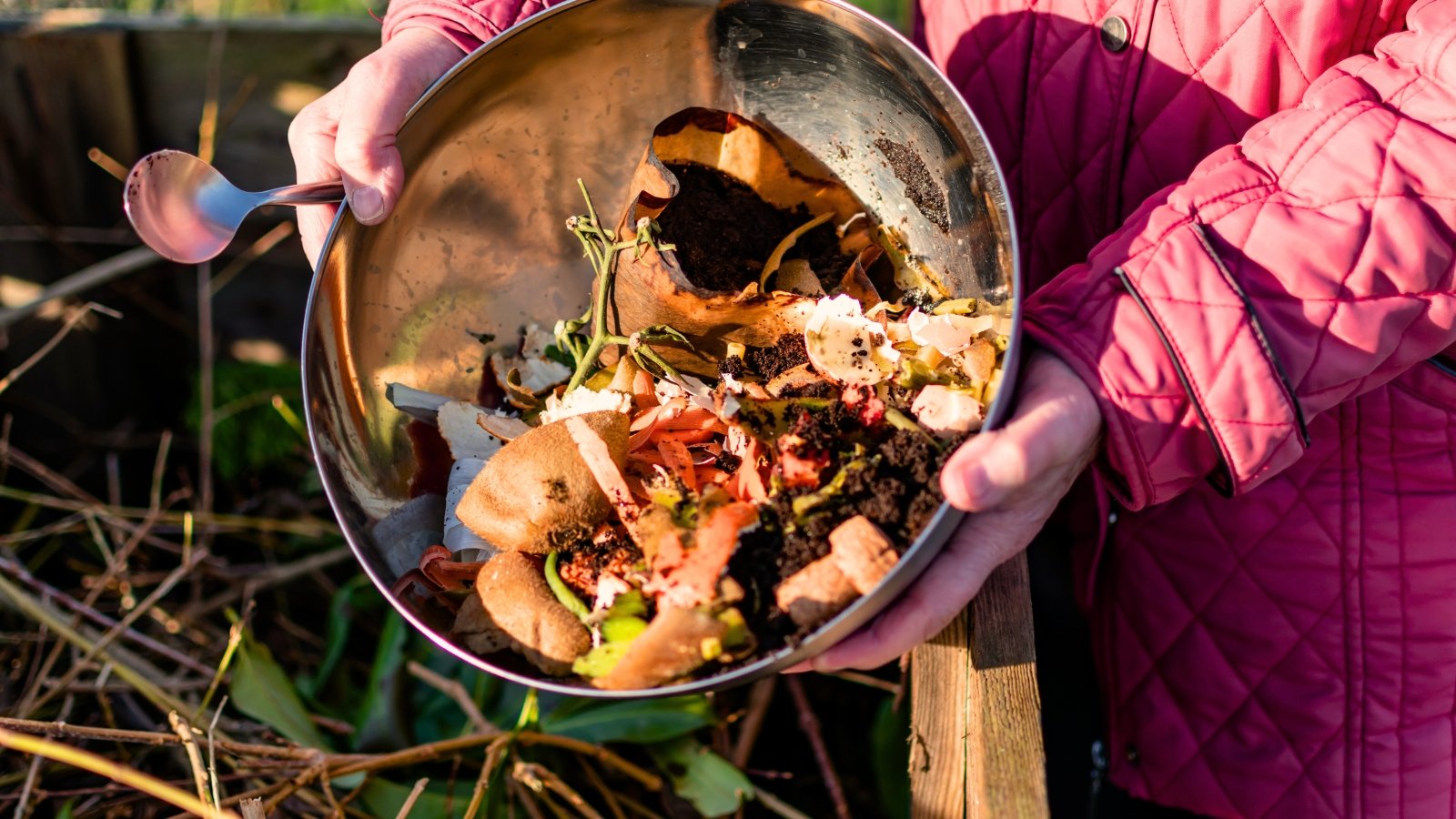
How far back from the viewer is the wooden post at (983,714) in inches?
29.9

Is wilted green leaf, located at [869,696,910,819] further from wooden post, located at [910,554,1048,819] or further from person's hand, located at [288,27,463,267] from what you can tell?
person's hand, located at [288,27,463,267]

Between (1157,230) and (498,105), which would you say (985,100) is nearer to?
(1157,230)

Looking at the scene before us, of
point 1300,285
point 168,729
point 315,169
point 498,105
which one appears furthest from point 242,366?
point 1300,285

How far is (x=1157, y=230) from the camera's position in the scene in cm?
75

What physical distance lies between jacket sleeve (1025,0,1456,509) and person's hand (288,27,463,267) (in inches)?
22.9

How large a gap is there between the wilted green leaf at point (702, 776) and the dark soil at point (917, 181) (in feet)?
2.26

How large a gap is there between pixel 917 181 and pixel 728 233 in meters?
0.18

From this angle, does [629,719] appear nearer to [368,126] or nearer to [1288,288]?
[368,126]

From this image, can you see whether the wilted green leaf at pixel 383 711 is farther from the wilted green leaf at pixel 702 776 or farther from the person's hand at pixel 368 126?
the person's hand at pixel 368 126

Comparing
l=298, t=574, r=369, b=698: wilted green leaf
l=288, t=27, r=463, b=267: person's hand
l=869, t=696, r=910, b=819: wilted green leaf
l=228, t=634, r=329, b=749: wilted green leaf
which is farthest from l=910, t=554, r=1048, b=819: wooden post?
l=298, t=574, r=369, b=698: wilted green leaf

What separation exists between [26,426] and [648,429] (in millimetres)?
1410

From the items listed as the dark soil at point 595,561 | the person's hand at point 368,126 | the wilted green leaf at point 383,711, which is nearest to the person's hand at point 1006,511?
the dark soil at point 595,561

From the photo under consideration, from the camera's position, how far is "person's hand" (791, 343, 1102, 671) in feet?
2.21

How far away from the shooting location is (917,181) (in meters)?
0.89
